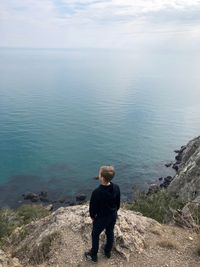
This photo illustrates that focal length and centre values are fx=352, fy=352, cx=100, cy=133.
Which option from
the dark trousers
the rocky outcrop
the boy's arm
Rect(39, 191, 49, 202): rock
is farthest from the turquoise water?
the boy's arm

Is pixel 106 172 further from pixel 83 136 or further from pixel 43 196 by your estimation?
pixel 83 136

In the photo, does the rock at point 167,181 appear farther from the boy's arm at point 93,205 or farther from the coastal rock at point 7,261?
the boy's arm at point 93,205

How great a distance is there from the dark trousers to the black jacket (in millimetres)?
210

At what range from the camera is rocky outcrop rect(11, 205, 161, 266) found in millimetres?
14516

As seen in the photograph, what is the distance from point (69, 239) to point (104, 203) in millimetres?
4133

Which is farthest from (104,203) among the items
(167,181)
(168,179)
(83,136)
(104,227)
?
(83,136)

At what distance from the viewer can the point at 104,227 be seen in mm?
12992

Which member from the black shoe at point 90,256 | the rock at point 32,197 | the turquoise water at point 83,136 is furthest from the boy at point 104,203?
the turquoise water at point 83,136

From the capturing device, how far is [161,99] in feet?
568

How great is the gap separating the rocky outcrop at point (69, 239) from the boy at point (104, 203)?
60.0 inches

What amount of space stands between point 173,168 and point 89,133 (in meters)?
32.9

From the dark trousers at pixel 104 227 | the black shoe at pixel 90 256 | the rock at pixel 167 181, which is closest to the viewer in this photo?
the dark trousers at pixel 104 227

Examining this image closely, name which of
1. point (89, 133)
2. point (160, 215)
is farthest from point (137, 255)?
point (89, 133)

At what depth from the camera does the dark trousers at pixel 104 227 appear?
42.1ft
